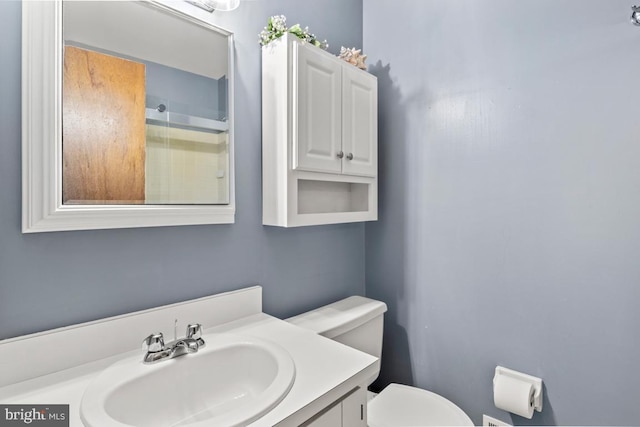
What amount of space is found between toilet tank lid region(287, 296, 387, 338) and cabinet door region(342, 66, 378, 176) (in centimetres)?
63

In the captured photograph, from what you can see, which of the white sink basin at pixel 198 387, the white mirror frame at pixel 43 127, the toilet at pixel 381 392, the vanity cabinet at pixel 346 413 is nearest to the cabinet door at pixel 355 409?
the vanity cabinet at pixel 346 413

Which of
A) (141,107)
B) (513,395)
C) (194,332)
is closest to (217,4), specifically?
(141,107)

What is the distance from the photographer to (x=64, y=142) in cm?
84

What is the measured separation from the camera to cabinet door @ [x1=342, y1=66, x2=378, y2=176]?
4.60ft

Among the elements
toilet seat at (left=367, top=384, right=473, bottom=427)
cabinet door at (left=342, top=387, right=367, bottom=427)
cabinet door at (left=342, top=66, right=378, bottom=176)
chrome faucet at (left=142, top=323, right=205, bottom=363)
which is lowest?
toilet seat at (left=367, top=384, right=473, bottom=427)

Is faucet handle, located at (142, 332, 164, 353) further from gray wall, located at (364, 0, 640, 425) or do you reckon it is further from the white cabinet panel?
gray wall, located at (364, 0, 640, 425)

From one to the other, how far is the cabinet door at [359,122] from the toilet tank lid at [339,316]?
63 cm

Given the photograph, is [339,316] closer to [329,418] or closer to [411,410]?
[411,410]

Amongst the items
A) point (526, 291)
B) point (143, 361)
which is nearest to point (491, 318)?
point (526, 291)

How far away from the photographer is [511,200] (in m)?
1.32

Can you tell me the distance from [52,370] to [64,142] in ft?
1.93

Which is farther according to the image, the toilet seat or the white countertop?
the toilet seat

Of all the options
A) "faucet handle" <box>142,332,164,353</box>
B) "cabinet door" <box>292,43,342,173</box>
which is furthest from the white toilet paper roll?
"faucet handle" <box>142,332,164,353</box>

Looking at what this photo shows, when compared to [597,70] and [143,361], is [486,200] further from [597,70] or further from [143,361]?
[143,361]
